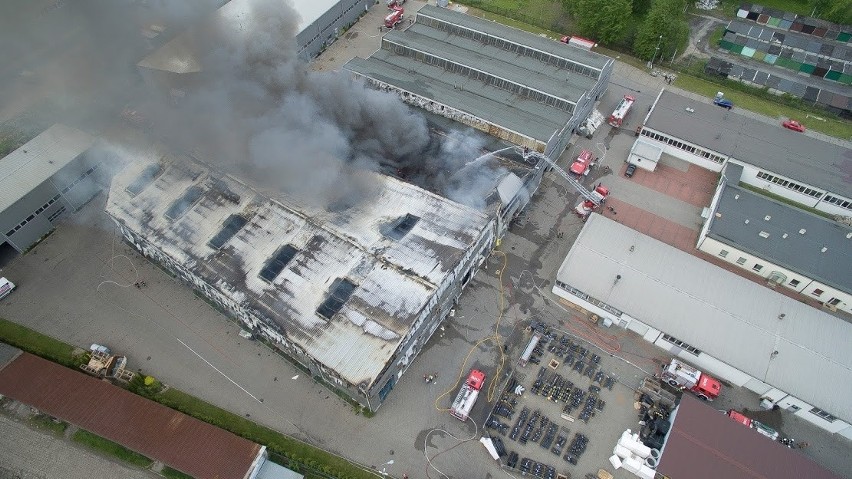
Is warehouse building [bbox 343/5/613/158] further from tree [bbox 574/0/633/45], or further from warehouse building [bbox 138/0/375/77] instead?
warehouse building [bbox 138/0/375/77]

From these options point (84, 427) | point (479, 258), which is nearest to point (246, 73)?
point (479, 258)

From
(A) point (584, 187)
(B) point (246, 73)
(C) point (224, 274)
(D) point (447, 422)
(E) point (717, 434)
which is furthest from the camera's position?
(A) point (584, 187)

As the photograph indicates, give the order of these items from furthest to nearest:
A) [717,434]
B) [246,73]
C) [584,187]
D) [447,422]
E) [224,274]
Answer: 1. [584,187]
2. [246,73]
3. [224,274]
4. [447,422]
5. [717,434]

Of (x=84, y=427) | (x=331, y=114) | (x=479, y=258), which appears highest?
(x=331, y=114)

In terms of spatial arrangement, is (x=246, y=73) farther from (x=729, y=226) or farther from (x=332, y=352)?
(x=729, y=226)

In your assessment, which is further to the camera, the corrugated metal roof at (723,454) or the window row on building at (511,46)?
the window row on building at (511,46)

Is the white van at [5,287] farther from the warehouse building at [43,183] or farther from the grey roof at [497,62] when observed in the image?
the grey roof at [497,62]

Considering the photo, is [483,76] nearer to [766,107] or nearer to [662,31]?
[662,31]

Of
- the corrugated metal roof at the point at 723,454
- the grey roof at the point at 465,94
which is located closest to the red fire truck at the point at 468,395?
the corrugated metal roof at the point at 723,454
